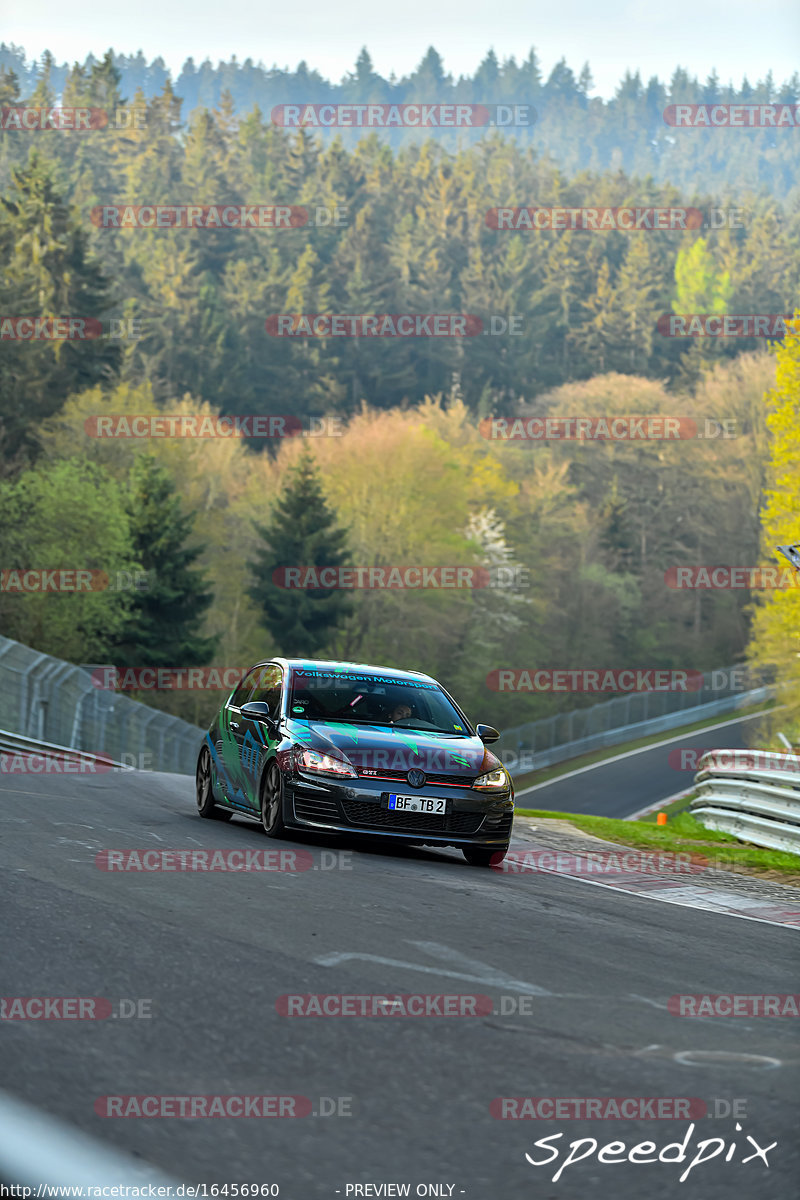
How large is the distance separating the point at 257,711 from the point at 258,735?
0.30 metres

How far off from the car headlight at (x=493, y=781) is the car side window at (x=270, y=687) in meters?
1.87

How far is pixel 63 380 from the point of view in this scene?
69625 mm

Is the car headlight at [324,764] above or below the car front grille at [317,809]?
above

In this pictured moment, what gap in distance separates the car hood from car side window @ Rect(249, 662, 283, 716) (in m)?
0.54

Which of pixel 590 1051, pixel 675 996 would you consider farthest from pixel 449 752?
pixel 590 1051

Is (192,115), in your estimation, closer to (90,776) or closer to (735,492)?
(735,492)

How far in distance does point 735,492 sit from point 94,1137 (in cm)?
8377

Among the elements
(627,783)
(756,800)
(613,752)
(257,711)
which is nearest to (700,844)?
(756,800)

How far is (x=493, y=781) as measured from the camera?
38.3 ft

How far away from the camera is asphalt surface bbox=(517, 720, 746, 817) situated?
168 feet

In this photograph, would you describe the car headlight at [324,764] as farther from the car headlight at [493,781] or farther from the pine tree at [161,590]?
the pine tree at [161,590]

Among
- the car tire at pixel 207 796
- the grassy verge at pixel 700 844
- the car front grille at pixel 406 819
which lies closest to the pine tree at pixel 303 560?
the grassy verge at pixel 700 844

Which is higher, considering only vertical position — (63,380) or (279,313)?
(279,313)

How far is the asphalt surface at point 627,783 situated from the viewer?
168ft
